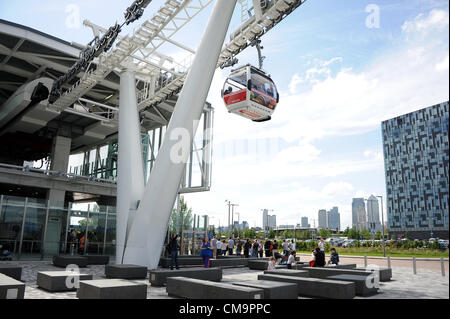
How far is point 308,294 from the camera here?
9914 mm

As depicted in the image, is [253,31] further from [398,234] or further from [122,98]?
[398,234]

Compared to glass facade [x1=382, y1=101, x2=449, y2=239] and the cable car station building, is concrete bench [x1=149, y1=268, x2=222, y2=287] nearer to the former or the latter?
the cable car station building

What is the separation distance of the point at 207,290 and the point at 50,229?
1784 cm

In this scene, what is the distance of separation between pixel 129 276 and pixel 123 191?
576 cm

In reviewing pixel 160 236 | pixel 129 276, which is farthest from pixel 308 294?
pixel 160 236

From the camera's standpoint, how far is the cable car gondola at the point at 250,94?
49.6ft

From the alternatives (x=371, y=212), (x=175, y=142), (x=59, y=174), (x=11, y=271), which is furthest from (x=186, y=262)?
(x=371, y=212)

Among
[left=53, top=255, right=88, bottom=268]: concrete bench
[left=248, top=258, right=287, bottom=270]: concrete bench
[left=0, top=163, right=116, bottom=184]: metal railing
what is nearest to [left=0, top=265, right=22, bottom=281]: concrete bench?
[left=53, top=255, right=88, bottom=268]: concrete bench

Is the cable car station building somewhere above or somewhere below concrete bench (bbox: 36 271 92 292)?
above

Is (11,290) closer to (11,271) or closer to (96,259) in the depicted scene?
(11,271)

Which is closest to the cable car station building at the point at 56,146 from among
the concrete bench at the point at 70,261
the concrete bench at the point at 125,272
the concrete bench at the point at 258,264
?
the concrete bench at the point at 70,261

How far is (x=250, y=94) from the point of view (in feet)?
49.2

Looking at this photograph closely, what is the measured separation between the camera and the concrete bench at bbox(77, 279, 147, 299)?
7507mm

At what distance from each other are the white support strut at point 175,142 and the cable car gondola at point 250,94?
50.0 inches
